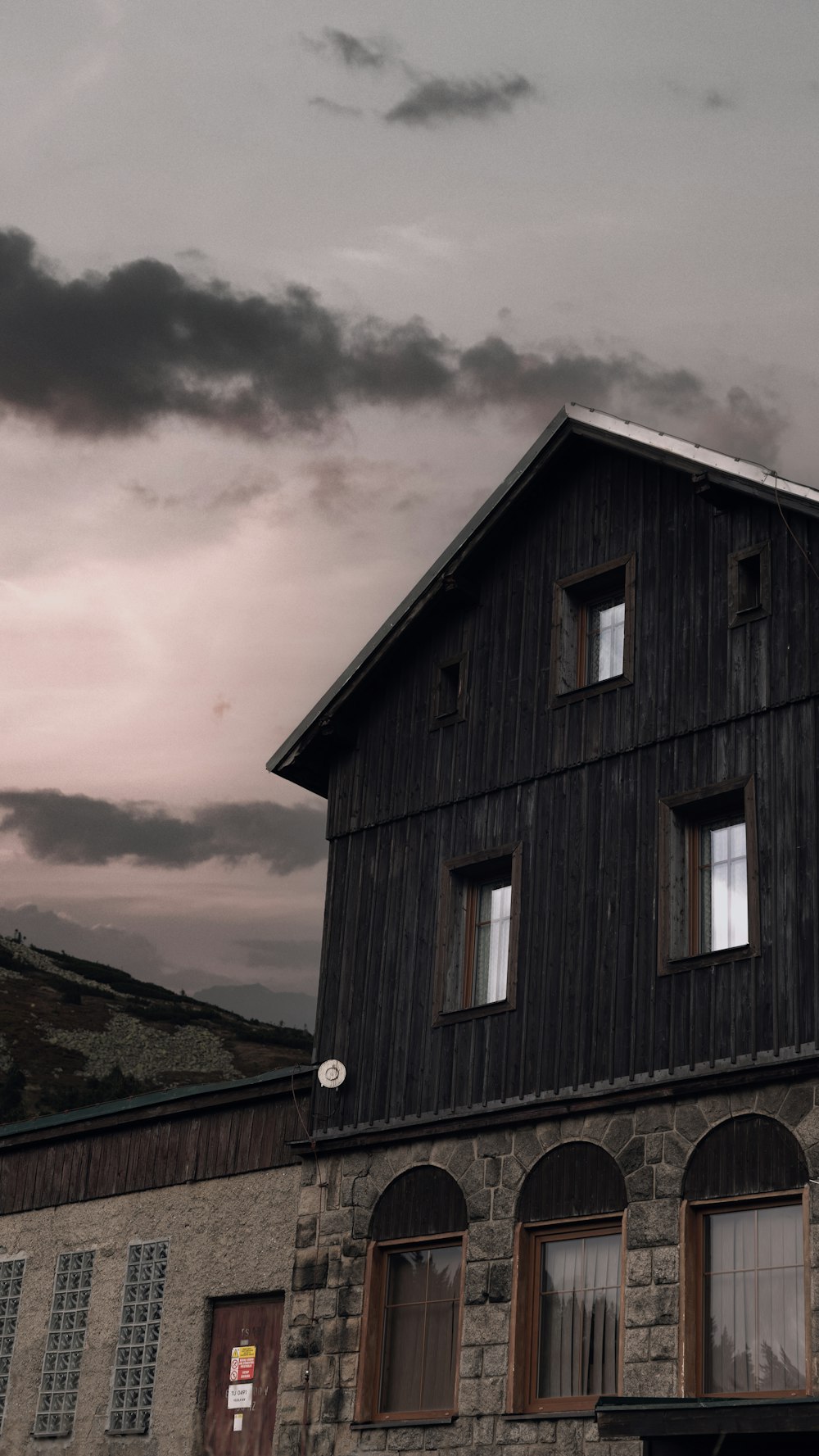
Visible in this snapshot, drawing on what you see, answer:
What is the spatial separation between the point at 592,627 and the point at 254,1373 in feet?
31.0

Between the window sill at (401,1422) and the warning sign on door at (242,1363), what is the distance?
212 centimetres

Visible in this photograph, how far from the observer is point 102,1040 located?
86500mm

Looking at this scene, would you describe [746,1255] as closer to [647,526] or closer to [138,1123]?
[647,526]

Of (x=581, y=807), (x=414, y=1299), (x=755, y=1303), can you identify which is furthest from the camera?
(x=581, y=807)

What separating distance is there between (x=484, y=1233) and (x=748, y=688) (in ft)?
20.5

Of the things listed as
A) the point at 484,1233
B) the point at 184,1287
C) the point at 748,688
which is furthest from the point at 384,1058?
the point at 748,688

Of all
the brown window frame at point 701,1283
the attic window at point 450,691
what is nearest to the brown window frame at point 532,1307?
the brown window frame at point 701,1283

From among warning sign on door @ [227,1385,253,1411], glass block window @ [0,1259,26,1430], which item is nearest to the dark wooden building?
warning sign on door @ [227,1385,253,1411]

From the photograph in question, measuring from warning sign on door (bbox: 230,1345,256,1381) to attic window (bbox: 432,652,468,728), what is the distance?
25.0 feet

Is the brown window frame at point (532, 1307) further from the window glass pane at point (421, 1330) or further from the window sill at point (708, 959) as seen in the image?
the window sill at point (708, 959)

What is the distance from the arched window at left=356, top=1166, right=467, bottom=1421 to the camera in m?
17.4

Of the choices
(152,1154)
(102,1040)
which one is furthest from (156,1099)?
(102,1040)

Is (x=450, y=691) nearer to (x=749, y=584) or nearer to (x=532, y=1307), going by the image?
(x=749, y=584)

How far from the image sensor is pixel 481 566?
21.0 meters
